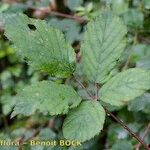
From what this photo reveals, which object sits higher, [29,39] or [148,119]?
[29,39]

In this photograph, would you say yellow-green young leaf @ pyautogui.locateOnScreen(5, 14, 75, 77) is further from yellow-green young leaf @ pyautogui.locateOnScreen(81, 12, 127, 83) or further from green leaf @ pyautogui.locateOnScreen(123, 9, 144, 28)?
green leaf @ pyautogui.locateOnScreen(123, 9, 144, 28)

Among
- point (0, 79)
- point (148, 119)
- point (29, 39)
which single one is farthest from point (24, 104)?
point (0, 79)

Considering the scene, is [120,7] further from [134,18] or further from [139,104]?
[139,104]

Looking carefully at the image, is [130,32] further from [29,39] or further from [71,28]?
[29,39]

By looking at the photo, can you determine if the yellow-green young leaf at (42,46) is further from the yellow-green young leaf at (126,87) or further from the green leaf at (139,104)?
the green leaf at (139,104)

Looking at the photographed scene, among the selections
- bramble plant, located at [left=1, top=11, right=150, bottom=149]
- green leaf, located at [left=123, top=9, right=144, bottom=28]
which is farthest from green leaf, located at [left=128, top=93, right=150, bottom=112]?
green leaf, located at [left=123, top=9, right=144, bottom=28]

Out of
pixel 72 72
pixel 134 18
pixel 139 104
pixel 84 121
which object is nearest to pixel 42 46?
pixel 72 72

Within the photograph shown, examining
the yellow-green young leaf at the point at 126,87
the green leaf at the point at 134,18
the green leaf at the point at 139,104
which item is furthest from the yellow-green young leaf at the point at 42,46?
the green leaf at the point at 134,18
